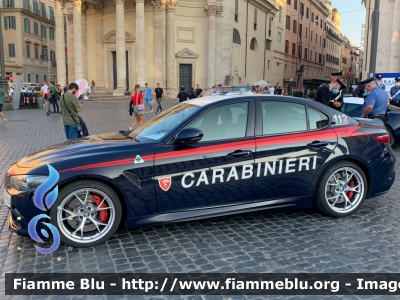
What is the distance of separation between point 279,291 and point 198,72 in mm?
39019

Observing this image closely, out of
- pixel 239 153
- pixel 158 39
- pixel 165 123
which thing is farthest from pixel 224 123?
pixel 158 39

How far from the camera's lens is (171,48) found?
3825 cm

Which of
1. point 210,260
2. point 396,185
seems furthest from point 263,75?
point 210,260

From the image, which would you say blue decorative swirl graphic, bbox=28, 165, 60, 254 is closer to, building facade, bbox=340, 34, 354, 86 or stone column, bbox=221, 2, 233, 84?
stone column, bbox=221, 2, 233, 84

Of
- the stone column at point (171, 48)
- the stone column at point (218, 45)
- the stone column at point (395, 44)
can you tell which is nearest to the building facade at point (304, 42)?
the stone column at point (218, 45)

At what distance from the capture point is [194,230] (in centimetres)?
456

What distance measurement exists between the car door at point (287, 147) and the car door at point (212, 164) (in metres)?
0.14

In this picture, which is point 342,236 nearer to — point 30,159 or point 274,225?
point 274,225

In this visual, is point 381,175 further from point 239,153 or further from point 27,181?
point 27,181

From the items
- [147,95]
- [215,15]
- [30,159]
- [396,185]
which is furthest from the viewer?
[215,15]

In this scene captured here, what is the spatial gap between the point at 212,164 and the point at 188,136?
44cm

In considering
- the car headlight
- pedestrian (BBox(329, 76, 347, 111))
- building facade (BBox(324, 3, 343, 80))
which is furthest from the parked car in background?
building facade (BBox(324, 3, 343, 80))

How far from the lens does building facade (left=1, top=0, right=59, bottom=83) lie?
56.8m

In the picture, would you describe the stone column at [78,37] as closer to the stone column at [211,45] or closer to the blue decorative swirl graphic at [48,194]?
the stone column at [211,45]
